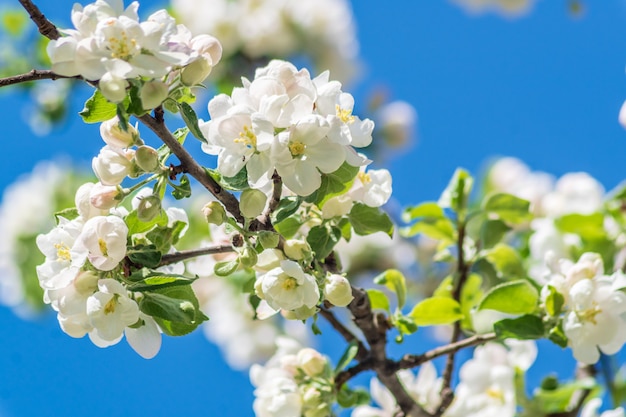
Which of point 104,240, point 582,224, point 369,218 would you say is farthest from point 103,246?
point 582,224

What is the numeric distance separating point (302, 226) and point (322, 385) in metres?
0.24

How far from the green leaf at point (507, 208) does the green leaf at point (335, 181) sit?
63cm

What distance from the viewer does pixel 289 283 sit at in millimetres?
971

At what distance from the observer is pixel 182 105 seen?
3.16 ft

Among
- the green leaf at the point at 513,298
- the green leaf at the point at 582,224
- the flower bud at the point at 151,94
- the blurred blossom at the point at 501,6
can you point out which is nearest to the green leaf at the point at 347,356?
the green leaf at the point at 513,298

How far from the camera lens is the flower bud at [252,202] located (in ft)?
3.08

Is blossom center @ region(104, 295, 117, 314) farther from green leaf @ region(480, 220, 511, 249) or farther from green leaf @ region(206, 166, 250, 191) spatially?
green leaf @ region(480, 220, 511, 249)

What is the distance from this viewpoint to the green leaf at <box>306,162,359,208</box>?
3.26 feet

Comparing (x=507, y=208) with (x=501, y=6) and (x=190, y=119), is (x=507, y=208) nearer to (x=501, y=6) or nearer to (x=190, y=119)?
(x=190, y=119)

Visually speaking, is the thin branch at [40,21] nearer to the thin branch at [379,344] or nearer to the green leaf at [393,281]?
the thin branch at [379,344]

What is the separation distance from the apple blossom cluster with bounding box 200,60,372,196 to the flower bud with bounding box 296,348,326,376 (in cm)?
37

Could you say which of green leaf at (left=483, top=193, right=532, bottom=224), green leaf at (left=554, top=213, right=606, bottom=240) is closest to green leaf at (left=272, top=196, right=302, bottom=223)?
green leaf at (left=483, top=193, right=532, bottom=224)

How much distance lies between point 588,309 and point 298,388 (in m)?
0.42

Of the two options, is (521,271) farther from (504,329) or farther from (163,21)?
(163,21)
